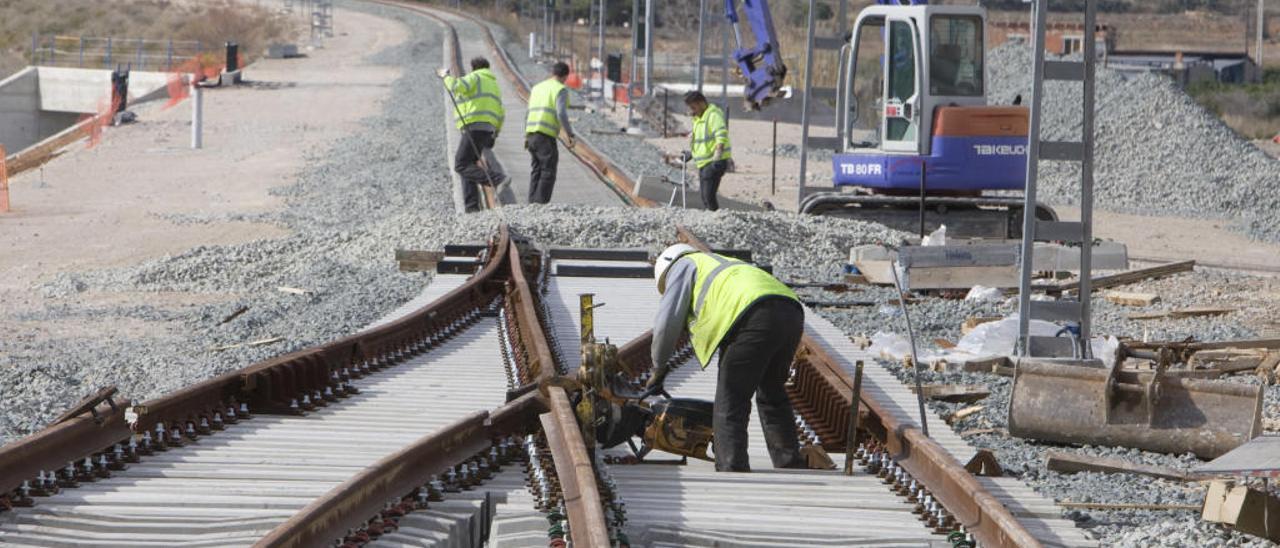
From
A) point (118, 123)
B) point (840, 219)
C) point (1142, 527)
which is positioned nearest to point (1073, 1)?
point (118, 123)

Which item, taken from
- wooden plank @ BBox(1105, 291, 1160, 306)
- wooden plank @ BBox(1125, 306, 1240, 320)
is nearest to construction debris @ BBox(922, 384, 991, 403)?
wooden plank @ BBox(1125, 306, 1240, 320)

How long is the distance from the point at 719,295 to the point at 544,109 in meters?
11.9

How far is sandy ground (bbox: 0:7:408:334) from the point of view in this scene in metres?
19.5

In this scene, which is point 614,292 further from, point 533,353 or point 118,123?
point 118,123

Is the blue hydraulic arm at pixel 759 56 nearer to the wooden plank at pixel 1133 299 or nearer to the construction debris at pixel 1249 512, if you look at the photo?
the wooden plank at pixel 1133 299

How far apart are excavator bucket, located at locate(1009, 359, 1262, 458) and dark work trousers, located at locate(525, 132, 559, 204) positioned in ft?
36.6

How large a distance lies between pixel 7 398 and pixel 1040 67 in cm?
643

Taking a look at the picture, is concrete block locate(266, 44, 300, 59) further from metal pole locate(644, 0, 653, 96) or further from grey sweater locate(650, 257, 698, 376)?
grey sweater locate(650, 257, 698, 376)

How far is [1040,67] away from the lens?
10.8m

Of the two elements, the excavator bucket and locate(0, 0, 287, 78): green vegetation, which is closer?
the excavator bucket

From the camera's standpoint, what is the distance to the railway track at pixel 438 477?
647 cm

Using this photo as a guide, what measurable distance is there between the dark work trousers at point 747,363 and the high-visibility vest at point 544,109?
11637mm

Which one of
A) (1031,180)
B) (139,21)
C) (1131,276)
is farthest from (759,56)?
(139,21)

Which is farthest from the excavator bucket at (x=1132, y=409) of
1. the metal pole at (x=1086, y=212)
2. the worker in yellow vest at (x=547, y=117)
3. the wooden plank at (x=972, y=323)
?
the worker in yellow vest at (x=547, y=117)
